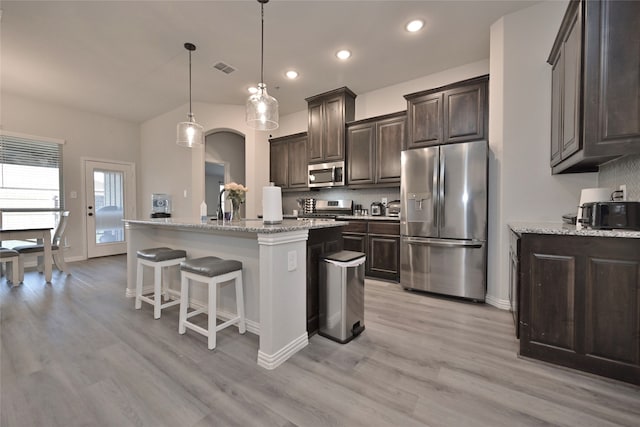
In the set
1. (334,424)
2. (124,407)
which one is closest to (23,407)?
(124,407)

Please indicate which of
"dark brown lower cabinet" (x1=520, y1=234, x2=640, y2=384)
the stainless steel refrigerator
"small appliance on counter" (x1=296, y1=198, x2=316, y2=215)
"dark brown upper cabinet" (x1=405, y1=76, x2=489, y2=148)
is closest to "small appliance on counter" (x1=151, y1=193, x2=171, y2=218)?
"small appliance on counter" (x1=296, y1=198, x2=316, y2=215)

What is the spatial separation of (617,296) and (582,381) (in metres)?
0.55

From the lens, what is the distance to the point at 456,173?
9.42ft

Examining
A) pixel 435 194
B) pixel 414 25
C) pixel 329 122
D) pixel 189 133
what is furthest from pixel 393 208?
pixel 189 133

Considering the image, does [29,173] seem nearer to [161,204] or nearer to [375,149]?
[161,204]

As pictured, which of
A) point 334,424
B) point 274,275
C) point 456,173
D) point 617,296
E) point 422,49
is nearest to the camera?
point 334,424

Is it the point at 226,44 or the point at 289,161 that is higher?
the point at 226,44

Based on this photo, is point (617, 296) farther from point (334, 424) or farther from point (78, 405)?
point (78, 405)

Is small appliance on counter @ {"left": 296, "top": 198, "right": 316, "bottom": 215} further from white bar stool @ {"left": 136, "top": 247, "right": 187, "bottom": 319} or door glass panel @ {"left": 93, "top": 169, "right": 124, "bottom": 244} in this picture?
door glass panel @ {"left": 93, "top": 169, "right": 124, "bottom": 244}

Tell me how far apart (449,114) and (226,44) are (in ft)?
9.15

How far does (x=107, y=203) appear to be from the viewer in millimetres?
5613

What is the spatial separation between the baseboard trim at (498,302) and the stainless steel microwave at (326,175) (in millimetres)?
2529

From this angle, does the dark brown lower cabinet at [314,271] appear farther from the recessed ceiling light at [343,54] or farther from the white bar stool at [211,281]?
the recessed ceiling light at [343,54]

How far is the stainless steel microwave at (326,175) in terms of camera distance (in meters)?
4.33
